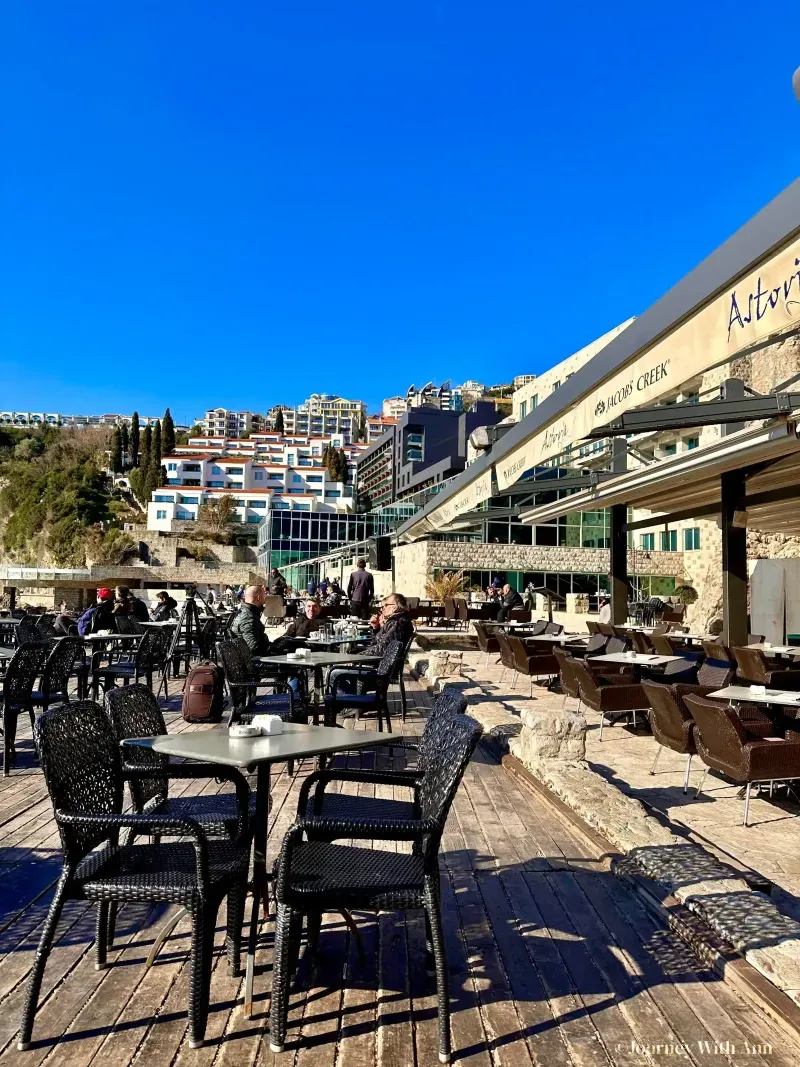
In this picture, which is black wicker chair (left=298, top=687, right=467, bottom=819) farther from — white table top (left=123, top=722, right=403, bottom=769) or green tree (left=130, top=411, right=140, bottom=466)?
green tree (left=130, top=411, right=140, bottom=466)

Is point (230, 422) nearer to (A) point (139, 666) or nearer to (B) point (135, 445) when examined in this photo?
(B) point (135, 445)

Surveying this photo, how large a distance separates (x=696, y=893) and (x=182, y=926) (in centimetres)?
191

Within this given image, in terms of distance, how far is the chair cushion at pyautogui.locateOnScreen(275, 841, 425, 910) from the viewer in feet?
7.32

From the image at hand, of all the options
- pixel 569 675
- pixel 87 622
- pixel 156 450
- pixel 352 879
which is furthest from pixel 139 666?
pixel 156 450

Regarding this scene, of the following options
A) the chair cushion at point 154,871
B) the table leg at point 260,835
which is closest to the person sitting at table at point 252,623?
the table leg at point 260,835

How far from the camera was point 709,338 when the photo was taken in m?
3.49

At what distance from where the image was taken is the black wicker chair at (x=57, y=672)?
5844 mm

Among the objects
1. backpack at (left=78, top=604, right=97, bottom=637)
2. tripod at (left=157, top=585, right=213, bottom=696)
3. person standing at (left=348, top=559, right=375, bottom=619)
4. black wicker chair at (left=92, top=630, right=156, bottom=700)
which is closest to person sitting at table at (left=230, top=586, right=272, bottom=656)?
black wicker chair at (left=92, top=630, right=156, bottom=700)

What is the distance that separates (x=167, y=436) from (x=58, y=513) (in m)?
21.3

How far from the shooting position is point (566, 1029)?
219cm

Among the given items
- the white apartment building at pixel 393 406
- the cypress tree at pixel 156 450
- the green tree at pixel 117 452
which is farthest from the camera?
the white apartment building at pixel 393 406

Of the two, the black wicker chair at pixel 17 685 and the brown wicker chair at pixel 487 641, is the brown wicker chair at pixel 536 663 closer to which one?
the brown wicker chair at pixel 487 641

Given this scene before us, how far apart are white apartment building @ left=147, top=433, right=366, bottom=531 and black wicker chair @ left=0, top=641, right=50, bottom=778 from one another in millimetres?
75753

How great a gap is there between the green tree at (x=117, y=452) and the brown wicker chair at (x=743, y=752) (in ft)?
338
